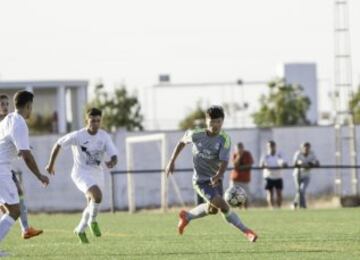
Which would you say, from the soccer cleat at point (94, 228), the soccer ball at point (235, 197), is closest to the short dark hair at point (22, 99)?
the soccer cleat at point (94, 228)

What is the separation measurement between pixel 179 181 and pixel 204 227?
23599 mm

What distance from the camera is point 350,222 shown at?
73.4ft

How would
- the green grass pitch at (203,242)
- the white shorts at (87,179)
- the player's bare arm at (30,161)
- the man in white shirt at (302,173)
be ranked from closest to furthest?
1. the player's bare arm at (30,161)
2. the green grass pitch at (203,242)
3. the white shorts at (87,179)
4. the man in white shirt at (302,173)

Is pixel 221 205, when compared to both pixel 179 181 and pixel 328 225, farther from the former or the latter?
pixel 179 181

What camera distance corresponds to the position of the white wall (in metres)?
45.7

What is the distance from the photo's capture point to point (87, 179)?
59.3 feet

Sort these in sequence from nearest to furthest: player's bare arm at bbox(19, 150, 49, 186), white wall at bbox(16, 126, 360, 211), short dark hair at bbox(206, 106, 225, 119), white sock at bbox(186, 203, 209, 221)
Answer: player's bare arm at bbox(19, 150, 49, 186)
short dark hair at bbox(206, 106, 225, 119)
white sock at bbox(186, 203, 209, 221)
white wall at bbox(16, 126, 360, 211)

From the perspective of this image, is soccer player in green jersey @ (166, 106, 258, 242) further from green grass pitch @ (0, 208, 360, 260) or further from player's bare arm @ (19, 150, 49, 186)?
player's bare arm @ (19, 150, 49, 186)

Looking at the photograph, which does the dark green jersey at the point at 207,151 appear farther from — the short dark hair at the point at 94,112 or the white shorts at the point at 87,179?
the white shorts at the point at 87,179

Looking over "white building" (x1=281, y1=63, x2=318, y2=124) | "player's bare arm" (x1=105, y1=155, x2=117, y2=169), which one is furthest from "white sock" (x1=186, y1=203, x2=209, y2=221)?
"white building" (x1=281, y1=63, x2=318, y2=124)

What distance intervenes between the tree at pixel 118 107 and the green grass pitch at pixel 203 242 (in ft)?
142

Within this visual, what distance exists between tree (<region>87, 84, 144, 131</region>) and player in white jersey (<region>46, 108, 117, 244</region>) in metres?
48.9

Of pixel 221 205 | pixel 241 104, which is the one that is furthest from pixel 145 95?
pixel 221 205

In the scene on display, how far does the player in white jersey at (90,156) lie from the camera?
17.8 m
